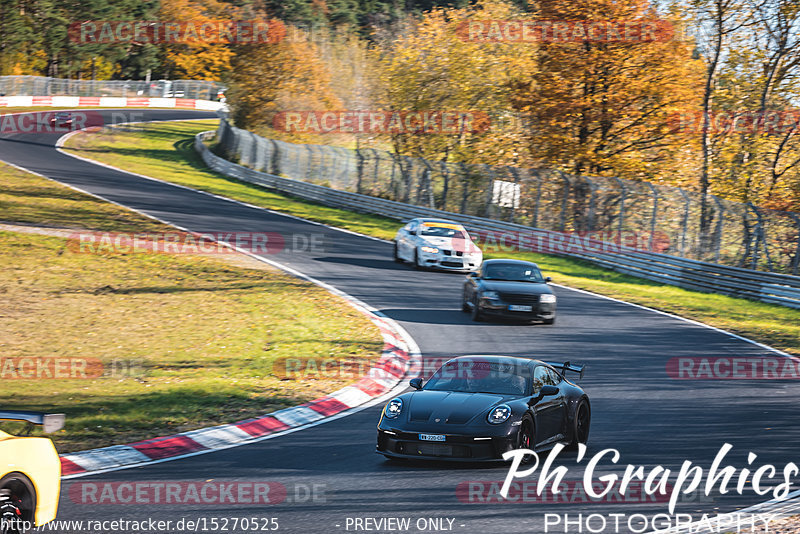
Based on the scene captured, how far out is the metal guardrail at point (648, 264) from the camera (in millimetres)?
25047

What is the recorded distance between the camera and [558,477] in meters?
8.80

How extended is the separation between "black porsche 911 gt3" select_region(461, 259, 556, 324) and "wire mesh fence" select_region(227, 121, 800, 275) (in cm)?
913

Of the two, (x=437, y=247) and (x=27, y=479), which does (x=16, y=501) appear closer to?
(x=27, y=479)

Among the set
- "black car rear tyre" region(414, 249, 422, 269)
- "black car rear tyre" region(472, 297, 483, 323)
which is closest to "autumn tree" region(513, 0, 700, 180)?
"black car rear tyre" region(414, 249, 422, 269)

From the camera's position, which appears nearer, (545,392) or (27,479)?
(27,479)

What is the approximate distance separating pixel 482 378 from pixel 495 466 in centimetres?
130

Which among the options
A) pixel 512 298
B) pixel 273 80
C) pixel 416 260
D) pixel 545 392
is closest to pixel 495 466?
pixel 545 392

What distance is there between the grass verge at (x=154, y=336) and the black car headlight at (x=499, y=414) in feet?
12.8

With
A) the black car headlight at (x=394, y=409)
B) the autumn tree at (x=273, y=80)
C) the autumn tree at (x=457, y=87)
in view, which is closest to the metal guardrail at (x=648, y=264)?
the autumn tree at (x=457, y=87)

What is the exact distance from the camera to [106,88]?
81.9 metres

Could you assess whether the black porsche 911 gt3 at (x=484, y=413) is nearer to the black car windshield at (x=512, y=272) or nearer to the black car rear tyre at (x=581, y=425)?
the black car rear tyre at (x=581, y=425)

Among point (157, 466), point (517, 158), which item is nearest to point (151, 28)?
point (517, 158)

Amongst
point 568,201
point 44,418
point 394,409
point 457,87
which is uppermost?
point 457,87

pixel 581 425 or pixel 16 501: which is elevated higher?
pixel 16 501
